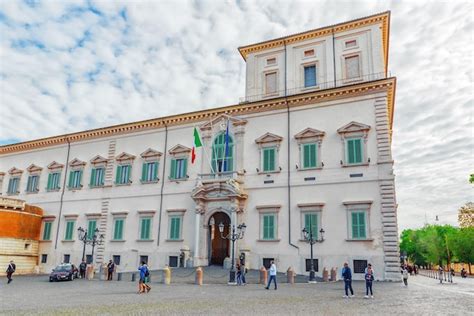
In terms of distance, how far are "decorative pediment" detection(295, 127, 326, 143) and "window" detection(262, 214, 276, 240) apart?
582cm

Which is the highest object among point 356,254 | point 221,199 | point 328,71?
point 328,71

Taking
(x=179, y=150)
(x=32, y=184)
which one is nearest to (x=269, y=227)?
(x=179, y=150)

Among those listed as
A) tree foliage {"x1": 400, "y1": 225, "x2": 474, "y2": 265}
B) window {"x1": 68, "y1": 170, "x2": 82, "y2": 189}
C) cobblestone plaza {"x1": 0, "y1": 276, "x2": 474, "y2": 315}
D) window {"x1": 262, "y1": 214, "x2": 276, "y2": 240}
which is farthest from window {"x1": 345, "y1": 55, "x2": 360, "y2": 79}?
window {"x1": 68, "y1": 170, "x2": 82, "y2": 189}

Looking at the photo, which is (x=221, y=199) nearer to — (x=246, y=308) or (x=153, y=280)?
(x=153, y=280)

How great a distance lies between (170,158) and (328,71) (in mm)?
14586

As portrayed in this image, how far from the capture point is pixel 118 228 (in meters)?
32.6

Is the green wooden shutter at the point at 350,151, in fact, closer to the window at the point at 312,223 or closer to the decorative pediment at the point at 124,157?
the window at the point at 312,223

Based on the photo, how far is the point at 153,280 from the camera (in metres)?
24.7

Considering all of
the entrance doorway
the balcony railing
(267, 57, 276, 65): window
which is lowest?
the entrance doorway

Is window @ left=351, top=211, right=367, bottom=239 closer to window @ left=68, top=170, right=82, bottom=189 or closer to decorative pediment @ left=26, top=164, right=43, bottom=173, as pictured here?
window @ left=68, top=170, right=82, bottom=189

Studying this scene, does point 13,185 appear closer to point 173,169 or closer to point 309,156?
point 173,169

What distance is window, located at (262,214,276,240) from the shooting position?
26.8m

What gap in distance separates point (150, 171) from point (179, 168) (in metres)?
2.94

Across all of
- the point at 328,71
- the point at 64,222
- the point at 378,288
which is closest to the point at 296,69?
the point at 328,71
